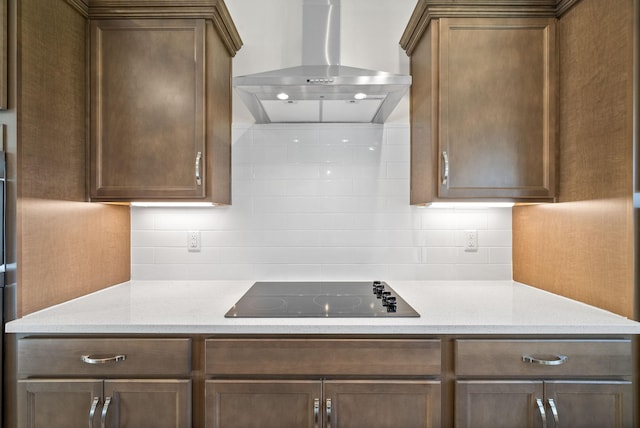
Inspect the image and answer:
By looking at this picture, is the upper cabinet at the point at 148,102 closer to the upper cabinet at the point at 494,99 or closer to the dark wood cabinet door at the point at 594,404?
the upper cabinet at the point at 494,99

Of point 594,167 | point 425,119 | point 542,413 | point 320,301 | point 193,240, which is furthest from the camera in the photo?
point 193,240

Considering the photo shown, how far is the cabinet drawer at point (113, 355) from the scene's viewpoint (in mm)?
1365

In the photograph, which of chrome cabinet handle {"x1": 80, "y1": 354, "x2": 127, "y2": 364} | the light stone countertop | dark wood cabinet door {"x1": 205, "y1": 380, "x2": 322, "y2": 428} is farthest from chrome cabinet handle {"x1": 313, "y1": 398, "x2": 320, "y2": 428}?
chrome cabinet handle {"x1": 80, "y1": 354, "x2": 127, "y2": 364}

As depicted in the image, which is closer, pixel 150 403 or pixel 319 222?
Answer: pixel 150 403

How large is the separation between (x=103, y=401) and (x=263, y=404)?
554 mm

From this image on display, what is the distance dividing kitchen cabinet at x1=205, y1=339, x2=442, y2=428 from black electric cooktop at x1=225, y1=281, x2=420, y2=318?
12cm

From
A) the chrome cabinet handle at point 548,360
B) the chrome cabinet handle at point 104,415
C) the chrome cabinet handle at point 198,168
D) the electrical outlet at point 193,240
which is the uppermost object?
the chrome cabinet handle at point 198,168

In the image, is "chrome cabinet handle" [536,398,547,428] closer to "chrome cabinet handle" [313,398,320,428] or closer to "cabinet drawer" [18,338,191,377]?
"chrome cabinet handle" [313,398,320,428]

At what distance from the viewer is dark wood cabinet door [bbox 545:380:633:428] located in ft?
4.47

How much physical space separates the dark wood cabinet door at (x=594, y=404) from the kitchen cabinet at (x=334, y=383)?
443mm

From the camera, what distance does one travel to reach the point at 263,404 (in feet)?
4.48

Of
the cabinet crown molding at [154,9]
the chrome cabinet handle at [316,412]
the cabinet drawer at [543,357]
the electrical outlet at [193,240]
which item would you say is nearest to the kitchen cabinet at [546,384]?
the cabinet drawer at [543,357]

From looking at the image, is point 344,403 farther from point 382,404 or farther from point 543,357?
point 543,357

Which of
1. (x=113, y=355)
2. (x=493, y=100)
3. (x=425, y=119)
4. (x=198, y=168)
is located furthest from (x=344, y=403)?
(x=493, y=100)
